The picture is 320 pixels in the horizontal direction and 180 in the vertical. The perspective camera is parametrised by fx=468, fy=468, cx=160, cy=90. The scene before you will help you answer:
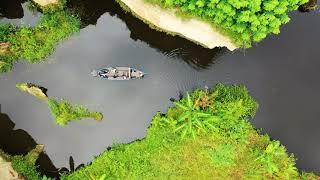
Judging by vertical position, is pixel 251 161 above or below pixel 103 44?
below

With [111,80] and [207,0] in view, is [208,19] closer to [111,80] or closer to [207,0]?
[207,0]

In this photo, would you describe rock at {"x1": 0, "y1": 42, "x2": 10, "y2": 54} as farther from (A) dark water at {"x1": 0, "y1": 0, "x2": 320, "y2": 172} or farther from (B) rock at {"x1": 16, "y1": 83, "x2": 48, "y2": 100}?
(B) rock at {"x1": 16, "y1": 83, "x2": 48, "y2": 100}

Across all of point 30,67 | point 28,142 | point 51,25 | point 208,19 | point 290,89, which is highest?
point 208,19

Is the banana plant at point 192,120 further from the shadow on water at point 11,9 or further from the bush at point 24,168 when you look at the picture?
the shadow on water at point 11,9

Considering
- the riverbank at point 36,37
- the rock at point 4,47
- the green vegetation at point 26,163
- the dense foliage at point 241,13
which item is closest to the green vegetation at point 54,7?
the riverbank at point 36,37

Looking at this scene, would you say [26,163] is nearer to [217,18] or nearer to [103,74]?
[103,74]

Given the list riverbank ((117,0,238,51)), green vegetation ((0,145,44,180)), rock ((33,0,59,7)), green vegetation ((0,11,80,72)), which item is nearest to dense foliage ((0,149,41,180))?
green vegetation ((0,145,44,180))

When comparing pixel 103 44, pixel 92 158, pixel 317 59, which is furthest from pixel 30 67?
pixel 317 59
